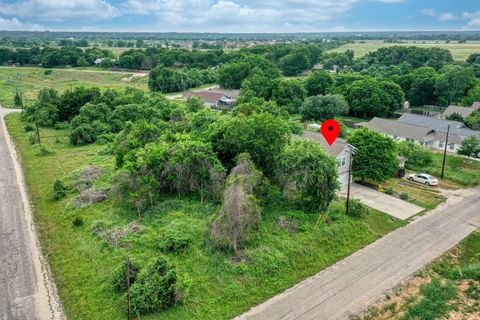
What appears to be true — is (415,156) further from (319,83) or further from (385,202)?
(319,83)

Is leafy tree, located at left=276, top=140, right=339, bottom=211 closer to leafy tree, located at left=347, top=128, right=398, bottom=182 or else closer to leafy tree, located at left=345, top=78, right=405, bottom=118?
leafy tree, located at left=347, top=128, right=398, bottom=182

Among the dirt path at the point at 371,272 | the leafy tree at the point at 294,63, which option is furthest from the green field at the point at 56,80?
the dirt path at the point at 371,272

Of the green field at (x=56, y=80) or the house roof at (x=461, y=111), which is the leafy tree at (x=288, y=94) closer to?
the house roof at (x=461, y=111)

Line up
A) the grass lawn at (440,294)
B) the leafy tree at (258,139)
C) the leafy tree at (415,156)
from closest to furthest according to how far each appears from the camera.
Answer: the grass lawn at (440,294) < the leafy tree at (258,139) < the leafy tree at (415,156)

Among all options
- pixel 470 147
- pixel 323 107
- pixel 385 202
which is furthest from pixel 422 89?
pixel 385 202

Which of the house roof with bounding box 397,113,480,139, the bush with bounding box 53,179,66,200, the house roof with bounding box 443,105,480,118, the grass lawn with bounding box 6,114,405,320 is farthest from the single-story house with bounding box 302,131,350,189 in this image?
the house roof with bounding box 443,105,480,118

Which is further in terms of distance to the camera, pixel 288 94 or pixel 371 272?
pixel 288 94
